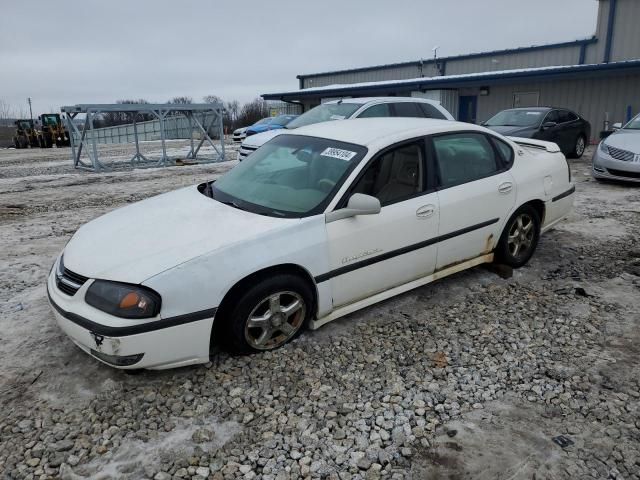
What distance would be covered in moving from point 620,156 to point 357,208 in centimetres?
751

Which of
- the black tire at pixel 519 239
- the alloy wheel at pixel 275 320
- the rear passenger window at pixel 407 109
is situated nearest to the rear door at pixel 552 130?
the rear passenger window at pixel 407 109

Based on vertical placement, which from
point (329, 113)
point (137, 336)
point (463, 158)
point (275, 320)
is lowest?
point (275, 320)

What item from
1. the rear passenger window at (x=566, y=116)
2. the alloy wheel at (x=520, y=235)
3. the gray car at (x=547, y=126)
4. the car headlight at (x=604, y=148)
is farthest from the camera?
the rear passenger window at (x=566, y=116)

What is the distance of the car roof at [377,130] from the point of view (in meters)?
3.77

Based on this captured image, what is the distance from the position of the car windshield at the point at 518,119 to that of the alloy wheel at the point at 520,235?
811cm

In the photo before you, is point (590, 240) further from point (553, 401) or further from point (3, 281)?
point (3, 281)

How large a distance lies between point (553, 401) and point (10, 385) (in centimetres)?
328

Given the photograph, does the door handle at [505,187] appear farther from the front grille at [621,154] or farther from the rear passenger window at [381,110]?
the front grille at [621,154]

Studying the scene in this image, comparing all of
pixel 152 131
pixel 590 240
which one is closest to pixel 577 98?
pixel 590 240

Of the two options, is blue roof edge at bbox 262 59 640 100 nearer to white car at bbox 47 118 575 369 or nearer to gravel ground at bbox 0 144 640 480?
white car at bbox 47 118 575 369

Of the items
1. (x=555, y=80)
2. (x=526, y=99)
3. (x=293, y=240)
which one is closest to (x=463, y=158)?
(x=293, y=240)

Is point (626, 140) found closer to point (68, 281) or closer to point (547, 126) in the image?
point (547, 126)

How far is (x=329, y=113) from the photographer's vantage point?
9.91 metres

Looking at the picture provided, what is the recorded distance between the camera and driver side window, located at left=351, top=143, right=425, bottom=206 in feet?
11.7
